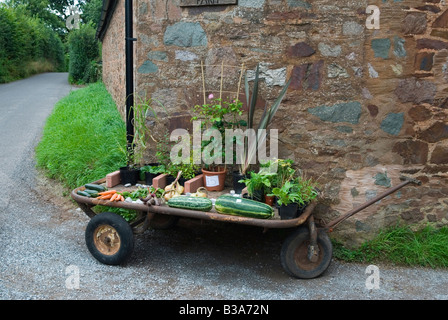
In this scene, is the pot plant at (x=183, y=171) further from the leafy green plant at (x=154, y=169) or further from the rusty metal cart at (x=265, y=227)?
the rusty metal cart at (x=265, y=227)

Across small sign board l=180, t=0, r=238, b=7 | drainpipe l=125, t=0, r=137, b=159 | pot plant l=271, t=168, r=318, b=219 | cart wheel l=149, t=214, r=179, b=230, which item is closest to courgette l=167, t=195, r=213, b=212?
pot plant l=271, t=168, r=318, b=219

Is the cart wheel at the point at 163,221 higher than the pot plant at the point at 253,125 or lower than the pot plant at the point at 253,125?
lower

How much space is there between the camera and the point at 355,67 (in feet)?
13.3

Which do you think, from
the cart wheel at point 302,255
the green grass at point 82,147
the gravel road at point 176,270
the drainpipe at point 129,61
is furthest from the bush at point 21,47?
the cart wheel at point 302,255

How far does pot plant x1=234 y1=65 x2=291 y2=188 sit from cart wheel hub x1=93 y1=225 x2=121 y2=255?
125 cm

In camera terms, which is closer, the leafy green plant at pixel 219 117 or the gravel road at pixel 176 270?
the gravel road at pixel 176 270

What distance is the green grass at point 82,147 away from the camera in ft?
18.6

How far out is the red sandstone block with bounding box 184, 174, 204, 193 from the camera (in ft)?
13.4

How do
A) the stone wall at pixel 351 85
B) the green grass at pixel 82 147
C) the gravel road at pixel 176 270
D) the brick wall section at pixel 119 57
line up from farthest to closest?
the brick wall section at pixel 119 57 → the green grass at pixel 82 147 → the stone wall at pixel 351 85 → the gravel road at pixel 176 270

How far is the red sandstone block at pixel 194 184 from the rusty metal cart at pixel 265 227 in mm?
369

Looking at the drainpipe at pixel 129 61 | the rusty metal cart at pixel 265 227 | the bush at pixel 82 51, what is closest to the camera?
the rusty metal cart at pixel 265 227

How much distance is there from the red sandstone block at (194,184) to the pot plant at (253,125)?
358 mm

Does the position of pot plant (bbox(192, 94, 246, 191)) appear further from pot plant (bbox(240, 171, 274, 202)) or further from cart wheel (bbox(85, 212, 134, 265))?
cart wheel (bbox(85, 212, 134, 265))

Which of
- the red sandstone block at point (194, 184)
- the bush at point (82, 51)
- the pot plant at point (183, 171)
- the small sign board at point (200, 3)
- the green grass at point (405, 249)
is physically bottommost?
the green grass at point (405, 249)
